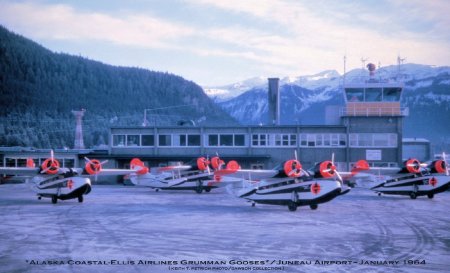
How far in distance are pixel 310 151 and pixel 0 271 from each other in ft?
128

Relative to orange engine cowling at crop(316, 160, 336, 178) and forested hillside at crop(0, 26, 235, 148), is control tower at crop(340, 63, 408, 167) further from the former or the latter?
forested hillside at crop(0, 26, 235, 148)

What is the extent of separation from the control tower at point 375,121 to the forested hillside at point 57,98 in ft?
269

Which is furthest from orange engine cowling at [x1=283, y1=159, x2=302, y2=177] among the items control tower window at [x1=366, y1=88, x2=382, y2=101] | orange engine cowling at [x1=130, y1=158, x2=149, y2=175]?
control tower window at [x1=366, y1=88, x2=382, y2=101]

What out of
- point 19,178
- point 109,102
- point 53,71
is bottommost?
point 19,178

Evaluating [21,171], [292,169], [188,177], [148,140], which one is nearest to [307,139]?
[188,177]

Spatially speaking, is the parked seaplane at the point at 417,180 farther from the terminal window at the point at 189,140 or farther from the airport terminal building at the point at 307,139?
the terminal window at the point at 189,140

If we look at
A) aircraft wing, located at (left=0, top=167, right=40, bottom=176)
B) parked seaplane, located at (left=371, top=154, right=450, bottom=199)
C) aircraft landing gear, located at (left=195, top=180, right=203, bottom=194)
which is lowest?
aircraft landing gear, located at (left=195, top=180, right=203, bottom=194)

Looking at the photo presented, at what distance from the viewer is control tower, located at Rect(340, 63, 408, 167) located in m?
47.4

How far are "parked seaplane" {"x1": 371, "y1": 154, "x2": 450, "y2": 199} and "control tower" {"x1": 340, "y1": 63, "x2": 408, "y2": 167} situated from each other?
12686 mm

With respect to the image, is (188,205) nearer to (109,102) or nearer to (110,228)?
(110,228)

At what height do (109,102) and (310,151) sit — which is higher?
(109,102)

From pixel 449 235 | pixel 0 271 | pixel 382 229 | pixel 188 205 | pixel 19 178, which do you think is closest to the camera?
pixel 0 271

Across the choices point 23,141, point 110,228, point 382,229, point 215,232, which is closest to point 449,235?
point 382,229

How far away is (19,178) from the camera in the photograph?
5206 cm
